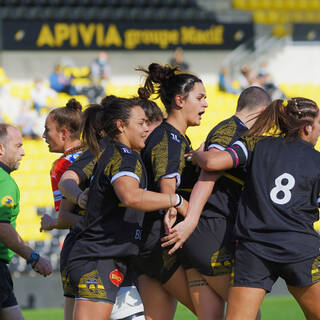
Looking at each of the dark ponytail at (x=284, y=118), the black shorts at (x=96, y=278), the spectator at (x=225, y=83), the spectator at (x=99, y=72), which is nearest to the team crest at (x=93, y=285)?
the black shorts at (x=96, y=278)

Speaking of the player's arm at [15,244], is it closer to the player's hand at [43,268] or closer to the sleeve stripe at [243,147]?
the player's hand at [43,268]

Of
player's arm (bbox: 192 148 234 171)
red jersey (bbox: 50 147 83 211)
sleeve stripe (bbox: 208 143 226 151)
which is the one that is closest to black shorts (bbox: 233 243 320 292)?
player's arm (bbox: 192 148 234 171)

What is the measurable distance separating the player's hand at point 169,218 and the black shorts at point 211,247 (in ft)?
0.97

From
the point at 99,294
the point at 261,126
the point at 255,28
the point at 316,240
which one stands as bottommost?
the point at 99,294

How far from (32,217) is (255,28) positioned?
35.4 feet

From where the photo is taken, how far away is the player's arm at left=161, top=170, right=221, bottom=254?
15.3 ft

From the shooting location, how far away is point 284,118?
470cm

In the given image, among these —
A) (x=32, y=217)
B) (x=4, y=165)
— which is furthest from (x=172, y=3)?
(x=4, y=165)

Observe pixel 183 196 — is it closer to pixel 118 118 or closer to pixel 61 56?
pixel 118 118

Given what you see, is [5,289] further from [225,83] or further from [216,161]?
[225,83]

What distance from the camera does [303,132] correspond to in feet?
15.5

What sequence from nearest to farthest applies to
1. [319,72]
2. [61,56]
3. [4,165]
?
[4,165] < [61,56] < [319,72]

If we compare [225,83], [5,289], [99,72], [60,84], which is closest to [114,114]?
[5,289]

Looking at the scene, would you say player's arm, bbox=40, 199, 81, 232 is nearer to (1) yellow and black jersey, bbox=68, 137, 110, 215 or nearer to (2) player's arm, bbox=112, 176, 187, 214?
(1) yellow and black jersey, bbox=68, 137, 110, 215
